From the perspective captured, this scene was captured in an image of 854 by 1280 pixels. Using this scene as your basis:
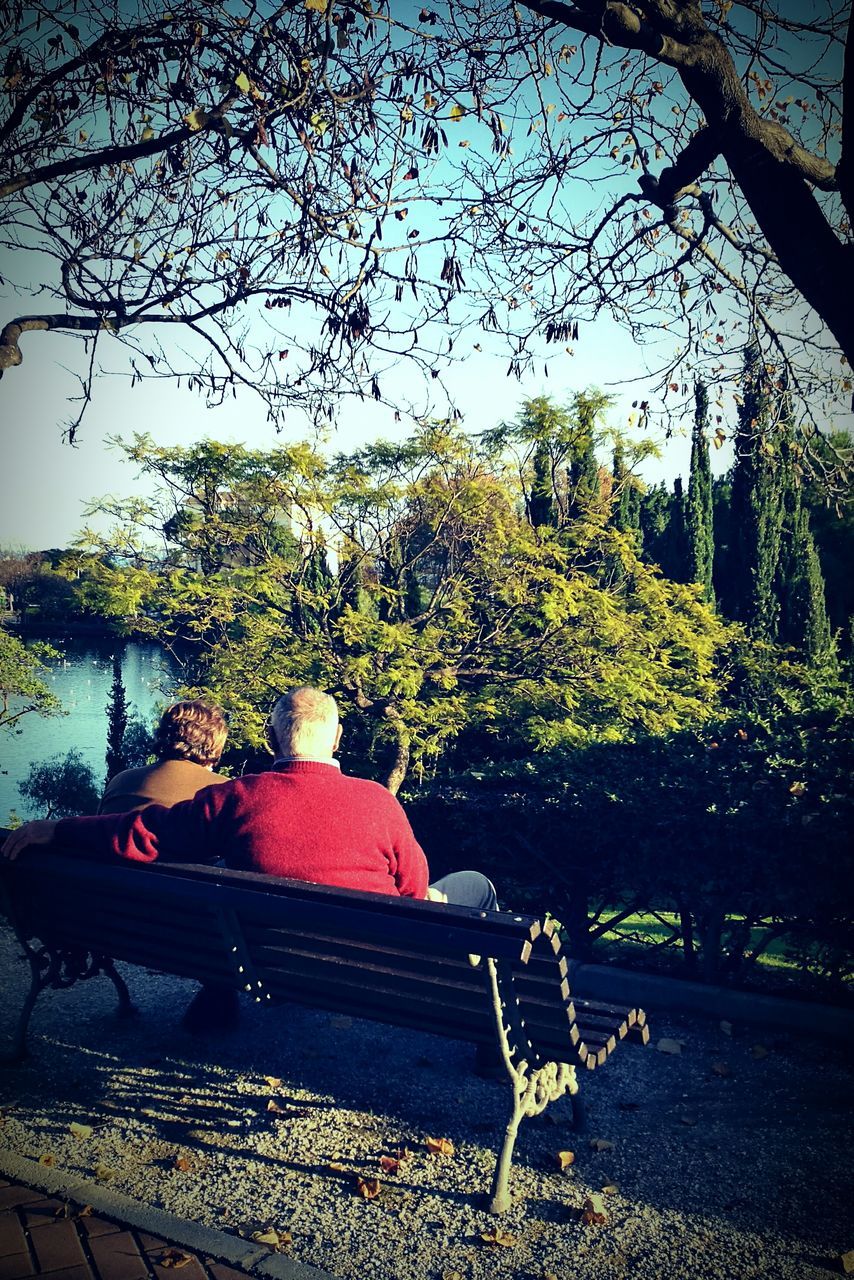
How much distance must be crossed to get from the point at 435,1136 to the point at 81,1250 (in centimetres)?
126

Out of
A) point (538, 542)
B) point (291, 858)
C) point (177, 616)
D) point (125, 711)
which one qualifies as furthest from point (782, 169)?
point (125, 711)

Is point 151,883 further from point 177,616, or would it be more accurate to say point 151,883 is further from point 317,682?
point 177,616

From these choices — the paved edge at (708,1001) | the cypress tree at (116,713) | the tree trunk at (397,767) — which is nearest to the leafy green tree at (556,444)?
the tree trunk at (397,767)

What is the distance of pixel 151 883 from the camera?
328 centimetres

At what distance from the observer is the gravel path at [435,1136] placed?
263 centimetres

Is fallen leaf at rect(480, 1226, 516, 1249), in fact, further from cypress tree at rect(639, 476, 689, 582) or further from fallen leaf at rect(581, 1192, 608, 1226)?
cypress tree at rect(639, 476, 689, 582)

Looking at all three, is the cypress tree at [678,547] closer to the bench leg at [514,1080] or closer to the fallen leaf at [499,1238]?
the bench leg at [514,1080]

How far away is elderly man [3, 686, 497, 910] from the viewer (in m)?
3.29

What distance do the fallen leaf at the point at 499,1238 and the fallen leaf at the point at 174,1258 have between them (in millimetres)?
832

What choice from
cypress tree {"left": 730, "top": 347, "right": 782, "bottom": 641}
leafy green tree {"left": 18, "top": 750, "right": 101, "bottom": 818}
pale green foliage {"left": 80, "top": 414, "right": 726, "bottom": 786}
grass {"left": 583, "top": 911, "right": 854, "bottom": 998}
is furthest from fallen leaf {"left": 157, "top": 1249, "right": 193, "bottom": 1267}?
cypress tree {"left": 730, "top": 347, "right": 782, "bottom": 641}

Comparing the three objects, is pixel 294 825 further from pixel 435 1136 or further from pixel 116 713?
pixel 116 713

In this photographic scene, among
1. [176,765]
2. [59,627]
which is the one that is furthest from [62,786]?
[176,765]

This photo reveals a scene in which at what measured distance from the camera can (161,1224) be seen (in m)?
2.63

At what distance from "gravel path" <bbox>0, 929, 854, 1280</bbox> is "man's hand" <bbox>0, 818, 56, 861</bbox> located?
3.07ft
